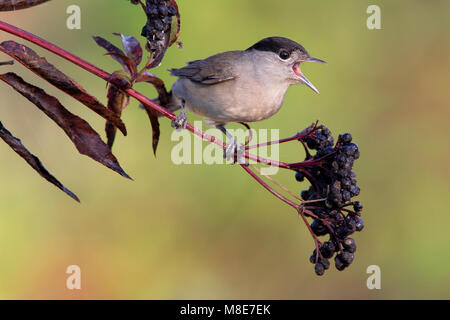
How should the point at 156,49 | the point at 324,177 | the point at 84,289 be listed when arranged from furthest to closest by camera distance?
the point at 84,289 < the point at 324,177 < the point at 156,49

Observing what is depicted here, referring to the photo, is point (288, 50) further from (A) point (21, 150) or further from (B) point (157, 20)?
(A) point (21, 150)

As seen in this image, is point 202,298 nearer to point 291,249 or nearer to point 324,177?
point 291,249

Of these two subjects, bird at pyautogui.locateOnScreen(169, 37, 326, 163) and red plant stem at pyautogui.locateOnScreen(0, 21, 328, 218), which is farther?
bird at pyautogui.locateOnScreen(169, 37, 326, 163)

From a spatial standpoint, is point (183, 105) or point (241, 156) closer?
Result: point (241, 156)

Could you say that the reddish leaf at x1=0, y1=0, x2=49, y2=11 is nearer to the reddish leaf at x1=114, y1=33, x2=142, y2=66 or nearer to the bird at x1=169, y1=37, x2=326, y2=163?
the reddish leaf at x1=114, y1=33, x2=142, y2=66

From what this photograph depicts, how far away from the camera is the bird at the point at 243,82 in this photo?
3.21m

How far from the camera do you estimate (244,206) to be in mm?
4766

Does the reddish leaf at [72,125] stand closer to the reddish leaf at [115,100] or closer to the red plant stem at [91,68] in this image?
the red plant stem at [91,68]

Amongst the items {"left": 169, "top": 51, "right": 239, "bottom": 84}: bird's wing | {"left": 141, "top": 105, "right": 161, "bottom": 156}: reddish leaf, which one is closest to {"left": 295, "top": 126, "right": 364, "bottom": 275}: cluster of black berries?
{"left": 141, "top": 105, "right": 161, "bottom": 156}: reddish leaf

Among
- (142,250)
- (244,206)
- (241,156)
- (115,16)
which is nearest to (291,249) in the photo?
(244,206)

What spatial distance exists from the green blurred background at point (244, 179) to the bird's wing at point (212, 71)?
1.12m

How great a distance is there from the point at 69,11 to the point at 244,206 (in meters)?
2.09

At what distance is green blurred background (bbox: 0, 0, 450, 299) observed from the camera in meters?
4.46

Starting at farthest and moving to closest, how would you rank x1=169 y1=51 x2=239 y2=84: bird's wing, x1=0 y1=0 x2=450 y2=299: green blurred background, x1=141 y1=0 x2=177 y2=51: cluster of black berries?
1. x1=0 y1=0 x2=450 y2=299: green blurred background
2. x1=169 y1=51 x2=239 y2=84: bird's wing
3. x1=141 y1=0 x2=177 y2=51: cluster of black berries
